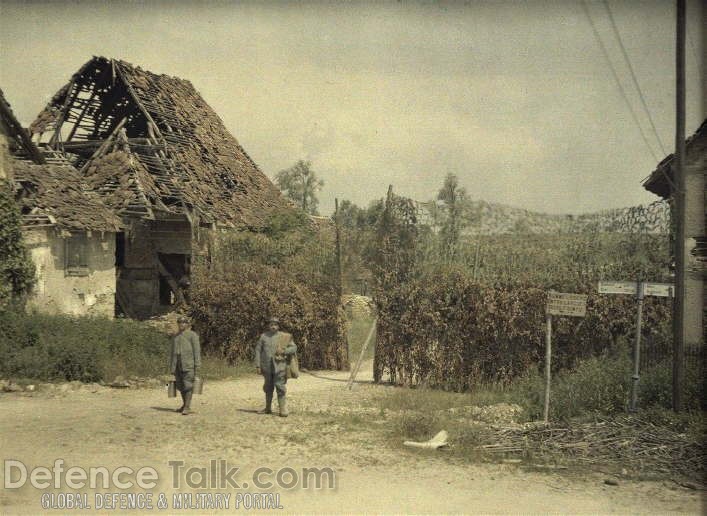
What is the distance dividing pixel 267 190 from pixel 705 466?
23.6m

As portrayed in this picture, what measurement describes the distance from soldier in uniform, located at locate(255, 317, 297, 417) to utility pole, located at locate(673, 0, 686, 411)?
5833mm

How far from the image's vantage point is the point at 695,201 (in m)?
13.7

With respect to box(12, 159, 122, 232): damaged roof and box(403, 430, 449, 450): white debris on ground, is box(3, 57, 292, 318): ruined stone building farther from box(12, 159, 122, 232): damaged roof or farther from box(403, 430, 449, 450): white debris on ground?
box(403, 430, 449, 450): white debris on ground

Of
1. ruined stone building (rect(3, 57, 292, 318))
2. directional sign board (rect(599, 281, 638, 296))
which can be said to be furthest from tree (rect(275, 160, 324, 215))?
directional sign board (rect(599, 281, 638, 296))

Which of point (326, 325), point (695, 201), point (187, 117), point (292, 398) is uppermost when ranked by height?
point (187, 117)

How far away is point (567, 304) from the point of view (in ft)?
32.9

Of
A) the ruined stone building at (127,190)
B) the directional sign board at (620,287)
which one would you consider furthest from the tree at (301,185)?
the directional sign board at (620,287)

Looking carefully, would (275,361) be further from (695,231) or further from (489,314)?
(695,231)

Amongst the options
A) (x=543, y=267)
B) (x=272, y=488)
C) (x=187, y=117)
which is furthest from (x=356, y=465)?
(x=187, y=117)

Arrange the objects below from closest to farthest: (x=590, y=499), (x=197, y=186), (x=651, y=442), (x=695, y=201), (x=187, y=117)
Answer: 1. (x=590, y=499)
2. (x=651, y=442)
3. (x=695, y=201)
4. (x=197, y=186)
5. (x=187, y=117)

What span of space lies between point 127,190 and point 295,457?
14783mm

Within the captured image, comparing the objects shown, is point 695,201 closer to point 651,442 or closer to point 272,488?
point 651,442

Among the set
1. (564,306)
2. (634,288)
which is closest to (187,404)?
(564,306)

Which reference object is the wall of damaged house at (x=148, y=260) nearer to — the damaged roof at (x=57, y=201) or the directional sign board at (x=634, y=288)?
the damaged roof at (x=57, y=201)
